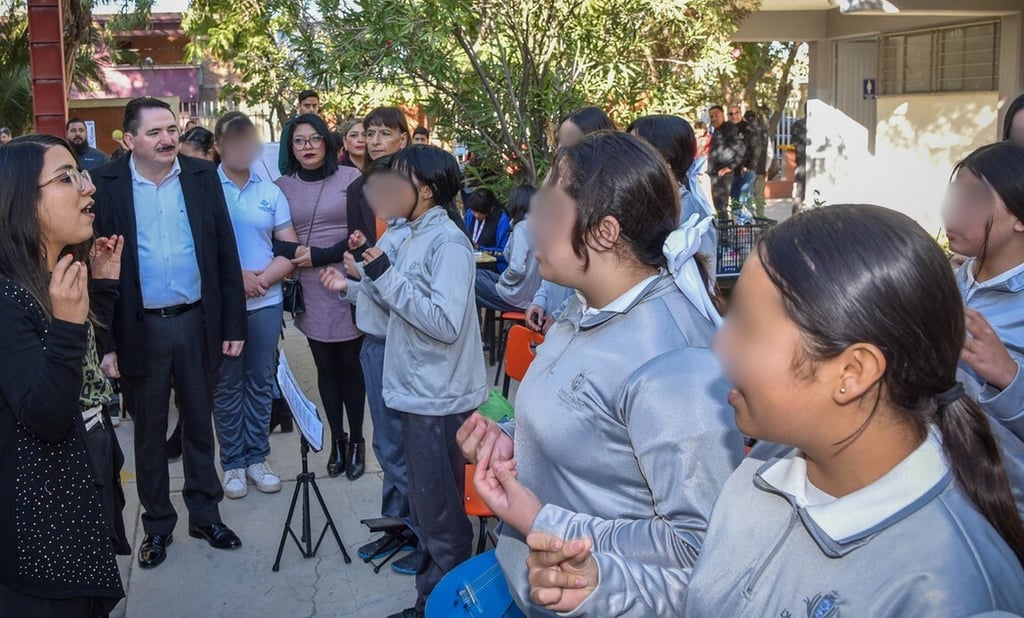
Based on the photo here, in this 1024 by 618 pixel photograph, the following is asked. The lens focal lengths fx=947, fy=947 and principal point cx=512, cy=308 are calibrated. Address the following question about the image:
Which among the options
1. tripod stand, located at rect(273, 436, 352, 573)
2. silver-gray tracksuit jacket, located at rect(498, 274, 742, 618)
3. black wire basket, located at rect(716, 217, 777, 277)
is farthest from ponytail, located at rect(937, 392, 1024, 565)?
black wire basket, located at rect(716, 217, 777, 277)

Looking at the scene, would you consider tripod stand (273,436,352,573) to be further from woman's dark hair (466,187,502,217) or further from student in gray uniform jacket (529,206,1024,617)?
woman's dark hair (466,187,502,217)

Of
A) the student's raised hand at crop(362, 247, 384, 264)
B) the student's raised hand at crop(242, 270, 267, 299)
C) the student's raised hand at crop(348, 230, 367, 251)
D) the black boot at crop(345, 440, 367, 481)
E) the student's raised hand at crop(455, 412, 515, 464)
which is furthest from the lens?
the black boot at crop(345, 440, 367, 481)

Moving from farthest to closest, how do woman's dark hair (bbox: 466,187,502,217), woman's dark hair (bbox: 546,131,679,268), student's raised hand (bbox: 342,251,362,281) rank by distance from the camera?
1. woman's dark hair (bbox: 466,187,502,217)
2. student's raised hand (bbox: 342,251,362,281)
3. woman's dark hair (bbox: 546,131,679,268)

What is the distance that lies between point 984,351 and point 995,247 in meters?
0.60

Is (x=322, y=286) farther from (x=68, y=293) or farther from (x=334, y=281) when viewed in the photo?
(x=68, y=293)

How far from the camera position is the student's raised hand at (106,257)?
392cm

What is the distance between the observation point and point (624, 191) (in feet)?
6.72

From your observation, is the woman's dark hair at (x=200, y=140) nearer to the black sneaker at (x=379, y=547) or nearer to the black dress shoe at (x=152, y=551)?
the black dress shoe at (x=152, y=551)

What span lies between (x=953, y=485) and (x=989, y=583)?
5.8 inches

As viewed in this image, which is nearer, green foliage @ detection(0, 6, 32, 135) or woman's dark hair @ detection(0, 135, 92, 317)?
woman's dark hair @ detection(0, 135, 92, 317)

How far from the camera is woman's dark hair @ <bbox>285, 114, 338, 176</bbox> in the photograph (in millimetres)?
5582

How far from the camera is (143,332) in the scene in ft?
14.5

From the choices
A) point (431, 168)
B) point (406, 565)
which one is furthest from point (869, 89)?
point (406, 565)

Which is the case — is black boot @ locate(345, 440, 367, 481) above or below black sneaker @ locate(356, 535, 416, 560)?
above
